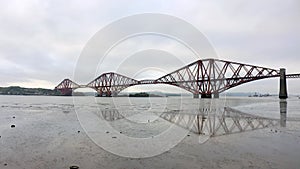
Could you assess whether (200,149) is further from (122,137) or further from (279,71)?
(279,71)

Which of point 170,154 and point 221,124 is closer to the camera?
point 170,154

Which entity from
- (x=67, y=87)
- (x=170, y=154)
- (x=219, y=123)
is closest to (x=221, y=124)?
(x=219, y=123)

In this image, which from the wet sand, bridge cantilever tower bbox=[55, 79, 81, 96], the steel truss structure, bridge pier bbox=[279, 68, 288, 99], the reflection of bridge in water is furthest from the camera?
bridge cantilever tower bbox=[55, 79, 81, 96]

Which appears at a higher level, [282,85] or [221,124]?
[282,85]

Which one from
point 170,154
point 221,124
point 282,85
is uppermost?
point 282,85

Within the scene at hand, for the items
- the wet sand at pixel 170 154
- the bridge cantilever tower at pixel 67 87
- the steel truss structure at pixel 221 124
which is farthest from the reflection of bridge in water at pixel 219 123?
the bridge cantilever tower at pixel 67 87

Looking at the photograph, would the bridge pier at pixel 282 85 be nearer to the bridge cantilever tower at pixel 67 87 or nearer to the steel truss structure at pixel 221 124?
the steel truss structure at pixel 221 124

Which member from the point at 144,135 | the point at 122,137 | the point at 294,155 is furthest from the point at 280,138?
the point at 122,137

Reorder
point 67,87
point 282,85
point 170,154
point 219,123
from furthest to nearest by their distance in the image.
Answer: point 67,87 → point 282,85 → point 219,123 → point 170,154

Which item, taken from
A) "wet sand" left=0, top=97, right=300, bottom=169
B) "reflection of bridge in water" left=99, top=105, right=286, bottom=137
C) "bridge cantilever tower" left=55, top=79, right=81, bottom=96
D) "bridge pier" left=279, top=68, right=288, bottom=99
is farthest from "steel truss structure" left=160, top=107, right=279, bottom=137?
"bridge cantilever tower" left=55, top=79, right=81, bottom=96

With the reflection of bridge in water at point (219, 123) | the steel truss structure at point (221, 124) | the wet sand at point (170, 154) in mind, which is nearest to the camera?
the wet sand at point (170, 154)

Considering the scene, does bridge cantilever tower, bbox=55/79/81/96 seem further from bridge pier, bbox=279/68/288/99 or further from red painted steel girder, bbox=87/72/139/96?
bridge pier, bbox=279/68/288/99

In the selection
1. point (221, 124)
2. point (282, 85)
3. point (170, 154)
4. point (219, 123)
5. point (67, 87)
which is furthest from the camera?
point (67, 87)

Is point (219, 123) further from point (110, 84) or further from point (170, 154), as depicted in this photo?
point (110, 84)
